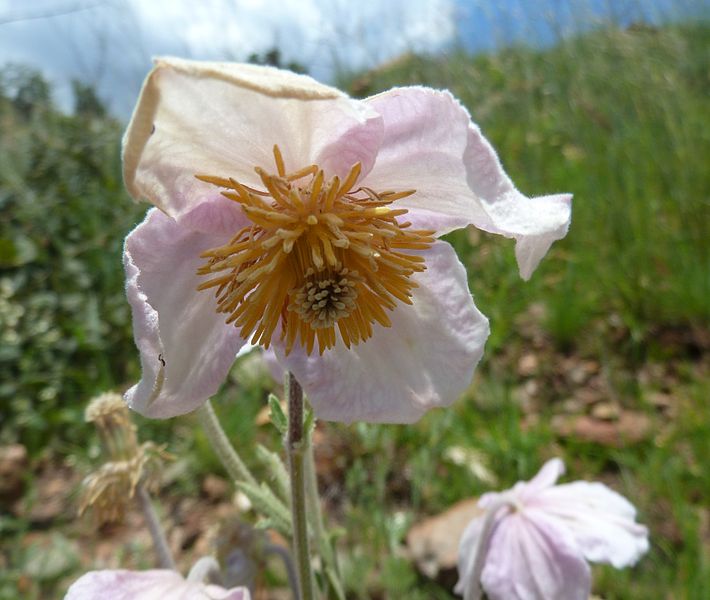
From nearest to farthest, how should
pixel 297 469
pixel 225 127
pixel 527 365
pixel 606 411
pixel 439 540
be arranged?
1. pixel 225 127
2. pixel 297 469
3. pixel 439 540
4. pixel 606 411
5. pixel 527 365

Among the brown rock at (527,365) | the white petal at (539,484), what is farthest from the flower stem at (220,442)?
the brown rock at (527,365)

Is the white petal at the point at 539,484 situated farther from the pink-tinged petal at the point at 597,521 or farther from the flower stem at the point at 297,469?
the flower stem at the point at 297,469

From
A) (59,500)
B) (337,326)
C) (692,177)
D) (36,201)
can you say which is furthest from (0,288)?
(692,177)

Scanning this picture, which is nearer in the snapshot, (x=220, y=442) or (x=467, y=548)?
(x=220, y=442)

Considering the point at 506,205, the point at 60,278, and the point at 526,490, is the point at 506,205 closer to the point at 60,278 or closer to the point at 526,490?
the point at 526,490

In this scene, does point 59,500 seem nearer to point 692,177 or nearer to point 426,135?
point 426,135

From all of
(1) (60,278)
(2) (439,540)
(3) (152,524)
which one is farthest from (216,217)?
(1) (60,278)
